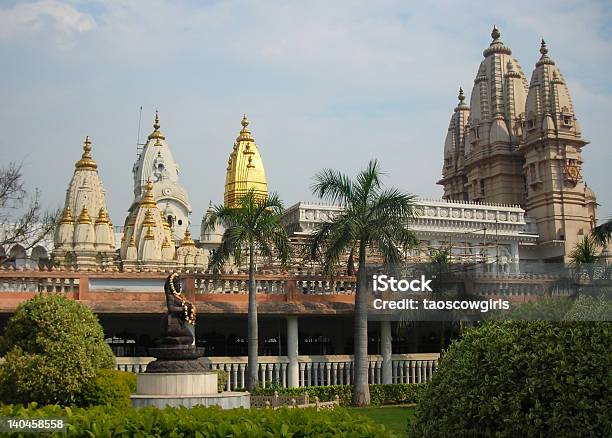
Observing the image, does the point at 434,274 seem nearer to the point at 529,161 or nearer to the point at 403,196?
the point at 403,196

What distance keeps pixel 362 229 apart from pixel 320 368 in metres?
5.16

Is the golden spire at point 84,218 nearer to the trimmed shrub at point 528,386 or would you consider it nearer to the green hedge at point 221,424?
the green hedge at point 221,424

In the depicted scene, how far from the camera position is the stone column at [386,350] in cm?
2583

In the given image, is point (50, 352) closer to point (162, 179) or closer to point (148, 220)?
point (148, 220)

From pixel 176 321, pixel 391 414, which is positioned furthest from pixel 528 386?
pixel 391 414

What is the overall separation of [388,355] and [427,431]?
58.9 feet

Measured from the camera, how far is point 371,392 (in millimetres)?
24500

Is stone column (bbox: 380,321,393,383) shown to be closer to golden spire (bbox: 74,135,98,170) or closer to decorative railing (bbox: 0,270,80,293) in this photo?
decorative railing (bbox: 0,270,80,293)

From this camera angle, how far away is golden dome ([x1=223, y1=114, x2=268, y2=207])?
46.6m

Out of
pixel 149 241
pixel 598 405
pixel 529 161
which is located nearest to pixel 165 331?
pixel 598 405

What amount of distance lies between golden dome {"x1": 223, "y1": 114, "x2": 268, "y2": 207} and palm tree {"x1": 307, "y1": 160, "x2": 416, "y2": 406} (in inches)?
878

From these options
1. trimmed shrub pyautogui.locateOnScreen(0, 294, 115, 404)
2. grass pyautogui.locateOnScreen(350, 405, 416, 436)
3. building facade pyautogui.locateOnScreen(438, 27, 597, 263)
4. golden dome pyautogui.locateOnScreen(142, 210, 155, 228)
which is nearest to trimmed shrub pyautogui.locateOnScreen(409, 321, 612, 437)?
grass pyautogui.locateOnScreen(350, 405, 416, 436)

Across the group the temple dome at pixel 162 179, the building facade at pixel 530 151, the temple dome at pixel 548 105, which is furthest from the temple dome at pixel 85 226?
the temple dome at pixel 548 105

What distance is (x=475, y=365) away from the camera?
816cm
